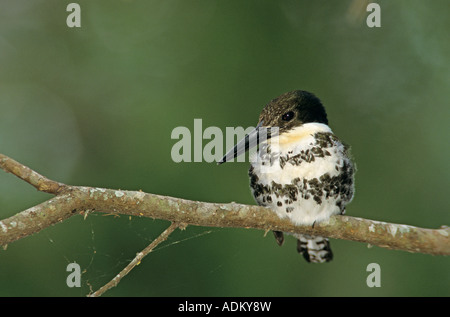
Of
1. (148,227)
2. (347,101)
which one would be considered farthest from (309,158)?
(347,101)

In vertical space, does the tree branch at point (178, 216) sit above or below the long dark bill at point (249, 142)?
below

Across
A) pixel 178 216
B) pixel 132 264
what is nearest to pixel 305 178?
pixel 178 216

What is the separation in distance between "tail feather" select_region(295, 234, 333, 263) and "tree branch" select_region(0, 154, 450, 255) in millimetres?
973

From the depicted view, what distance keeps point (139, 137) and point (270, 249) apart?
1534mm

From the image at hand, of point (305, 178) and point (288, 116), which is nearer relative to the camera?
point (305, 178)

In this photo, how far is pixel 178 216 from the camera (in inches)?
115

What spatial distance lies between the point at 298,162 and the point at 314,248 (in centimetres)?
120

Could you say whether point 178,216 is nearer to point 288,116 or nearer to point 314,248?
point 288,116

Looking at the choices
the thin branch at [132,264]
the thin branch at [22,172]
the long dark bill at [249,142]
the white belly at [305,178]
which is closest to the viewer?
the thin branch at [22,172]

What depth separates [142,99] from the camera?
5.25 m

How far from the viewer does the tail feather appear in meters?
4.51

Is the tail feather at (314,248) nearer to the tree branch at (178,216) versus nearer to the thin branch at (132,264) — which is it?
the tree branch at (178,216)

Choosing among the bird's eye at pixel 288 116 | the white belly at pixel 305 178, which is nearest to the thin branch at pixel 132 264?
the white belly at pixel 305 178

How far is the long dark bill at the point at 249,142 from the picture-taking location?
3.80 m
